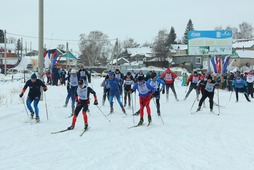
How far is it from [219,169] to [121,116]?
23.5ft

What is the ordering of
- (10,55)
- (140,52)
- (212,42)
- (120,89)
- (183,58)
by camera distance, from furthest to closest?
(140,52), (10,55), (183,58), (212,42), (120,89)

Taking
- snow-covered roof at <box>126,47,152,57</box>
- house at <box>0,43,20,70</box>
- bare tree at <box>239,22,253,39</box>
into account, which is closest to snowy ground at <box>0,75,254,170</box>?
house at <box>0,43,20,70</box>

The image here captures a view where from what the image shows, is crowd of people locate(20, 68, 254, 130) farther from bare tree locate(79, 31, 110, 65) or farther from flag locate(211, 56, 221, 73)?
bare tree locate(79, 31, 110, 65)

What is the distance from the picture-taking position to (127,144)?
8.32 m

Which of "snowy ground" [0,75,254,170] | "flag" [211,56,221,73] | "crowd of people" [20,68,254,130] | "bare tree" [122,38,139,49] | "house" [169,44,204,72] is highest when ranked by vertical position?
"bare tree" [122,38,139,49]

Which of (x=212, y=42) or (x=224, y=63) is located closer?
(x=224, y=63)

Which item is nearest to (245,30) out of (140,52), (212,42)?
(140,52)

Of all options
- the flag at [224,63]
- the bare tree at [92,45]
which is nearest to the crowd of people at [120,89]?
the flag at [224,63]

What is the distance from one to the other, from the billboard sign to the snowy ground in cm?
2292

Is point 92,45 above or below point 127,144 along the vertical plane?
above

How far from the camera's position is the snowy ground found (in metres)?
6.61

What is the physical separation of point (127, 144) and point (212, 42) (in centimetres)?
2859

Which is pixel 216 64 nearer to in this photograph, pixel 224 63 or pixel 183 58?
pixel 224 63

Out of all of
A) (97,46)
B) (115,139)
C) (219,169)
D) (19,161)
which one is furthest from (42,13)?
(97,46)
